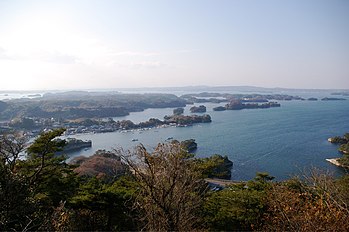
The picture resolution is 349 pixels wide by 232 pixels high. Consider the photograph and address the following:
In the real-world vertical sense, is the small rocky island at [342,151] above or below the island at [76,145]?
above

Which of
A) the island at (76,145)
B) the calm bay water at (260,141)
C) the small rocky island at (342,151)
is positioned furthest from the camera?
the island at (76,145)

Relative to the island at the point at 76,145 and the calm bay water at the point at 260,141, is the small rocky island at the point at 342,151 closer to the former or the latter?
the calm bay water at the point at 260,141

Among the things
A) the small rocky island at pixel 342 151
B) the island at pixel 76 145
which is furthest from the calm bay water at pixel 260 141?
the island at pixel 76 145

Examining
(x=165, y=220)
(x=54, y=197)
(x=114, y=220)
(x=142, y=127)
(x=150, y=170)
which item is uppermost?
(x=150, y=170)

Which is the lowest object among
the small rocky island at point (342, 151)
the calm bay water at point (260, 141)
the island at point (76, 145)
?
Result: the island at point (76, 145)

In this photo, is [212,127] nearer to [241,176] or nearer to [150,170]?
[241,176]

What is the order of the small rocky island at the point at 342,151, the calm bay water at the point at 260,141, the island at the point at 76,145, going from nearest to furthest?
the small rocky island at the point at 342,151
the calm bay water at the point at 260,141
the island at the point at 76,145

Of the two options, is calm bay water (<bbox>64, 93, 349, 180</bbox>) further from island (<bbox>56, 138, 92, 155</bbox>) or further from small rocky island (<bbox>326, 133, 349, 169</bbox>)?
island (<bbox>56, 138, 92, 155</bbox>)

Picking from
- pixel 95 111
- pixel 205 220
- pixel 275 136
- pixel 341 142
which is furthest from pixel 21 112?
pixel 205 220

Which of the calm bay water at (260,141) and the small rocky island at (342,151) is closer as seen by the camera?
the small rocky island at (342,151)
